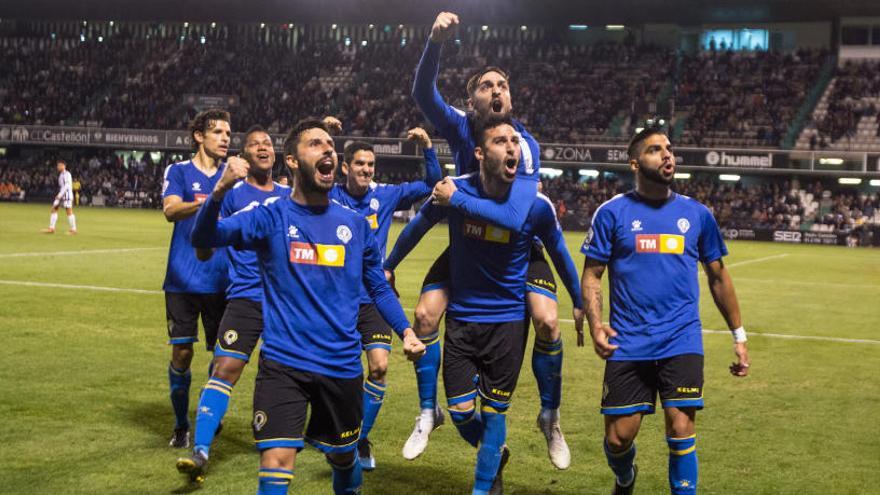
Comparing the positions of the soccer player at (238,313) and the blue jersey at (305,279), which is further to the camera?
the soccer player at (238,313)

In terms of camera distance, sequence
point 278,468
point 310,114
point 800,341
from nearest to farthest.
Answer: point 278,468, point 800,341, point 310,114

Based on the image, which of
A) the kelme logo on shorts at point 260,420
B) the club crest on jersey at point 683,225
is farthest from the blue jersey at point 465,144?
the kelme logo on shorts at point 260,420

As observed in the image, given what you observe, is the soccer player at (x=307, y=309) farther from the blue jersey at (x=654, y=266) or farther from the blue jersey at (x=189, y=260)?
the blue jersey at (x=189, y=260)

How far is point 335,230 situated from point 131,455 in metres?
3.14

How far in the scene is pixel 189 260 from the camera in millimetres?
7844

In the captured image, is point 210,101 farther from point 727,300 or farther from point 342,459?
point 342,459

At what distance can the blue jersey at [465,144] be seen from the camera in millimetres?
6309

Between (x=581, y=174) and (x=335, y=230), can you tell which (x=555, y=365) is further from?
(x=581, y=174)

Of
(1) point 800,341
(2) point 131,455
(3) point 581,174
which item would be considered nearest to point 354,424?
(2) point 131,455

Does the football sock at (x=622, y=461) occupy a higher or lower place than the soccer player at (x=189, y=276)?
lower

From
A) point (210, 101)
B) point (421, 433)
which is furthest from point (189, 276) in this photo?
point (210, 101)

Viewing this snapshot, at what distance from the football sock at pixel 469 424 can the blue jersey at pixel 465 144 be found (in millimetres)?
1290

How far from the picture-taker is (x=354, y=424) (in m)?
5.39

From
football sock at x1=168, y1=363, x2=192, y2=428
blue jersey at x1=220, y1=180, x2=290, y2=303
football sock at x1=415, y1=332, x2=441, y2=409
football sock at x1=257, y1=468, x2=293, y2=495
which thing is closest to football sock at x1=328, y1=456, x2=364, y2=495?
football sock at x1=257, y1=468, x2=293, y2=495
